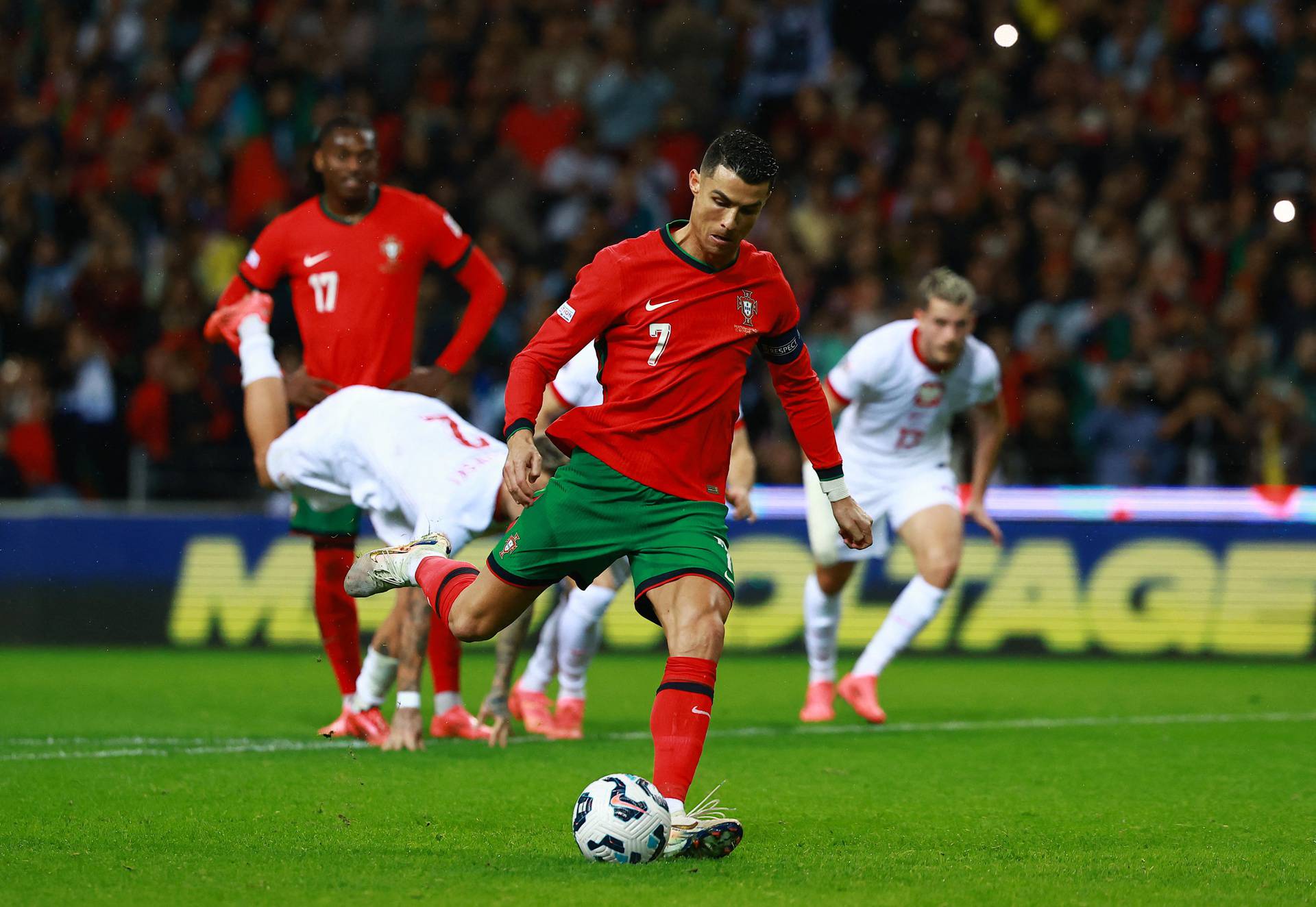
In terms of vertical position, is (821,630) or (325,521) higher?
(325,521)

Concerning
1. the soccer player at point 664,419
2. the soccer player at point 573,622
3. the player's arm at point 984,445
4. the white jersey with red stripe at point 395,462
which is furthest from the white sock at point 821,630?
the soccer player at point 664,419

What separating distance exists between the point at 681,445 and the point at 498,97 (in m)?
11.4

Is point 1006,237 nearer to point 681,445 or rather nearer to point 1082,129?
point 1082,129

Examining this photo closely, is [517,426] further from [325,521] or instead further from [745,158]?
[325,521]

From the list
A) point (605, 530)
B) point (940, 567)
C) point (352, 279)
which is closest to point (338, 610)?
point (352, 279)

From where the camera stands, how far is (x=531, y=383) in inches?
204

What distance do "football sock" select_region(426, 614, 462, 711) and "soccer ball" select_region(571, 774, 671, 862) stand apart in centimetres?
299

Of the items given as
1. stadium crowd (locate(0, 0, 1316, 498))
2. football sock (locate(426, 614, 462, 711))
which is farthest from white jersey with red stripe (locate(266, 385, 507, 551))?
stadium crowd (locate(0, 0, 1316, 498))

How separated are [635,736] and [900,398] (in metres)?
2.23

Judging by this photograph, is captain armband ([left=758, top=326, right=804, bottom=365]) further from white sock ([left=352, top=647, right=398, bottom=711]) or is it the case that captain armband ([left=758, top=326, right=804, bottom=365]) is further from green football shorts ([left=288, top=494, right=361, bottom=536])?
green football shorts ([left=288, top=494, right=361, bottom=536])

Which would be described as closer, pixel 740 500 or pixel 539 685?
pixel 740 500

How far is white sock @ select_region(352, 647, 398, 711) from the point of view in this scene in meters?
7.65

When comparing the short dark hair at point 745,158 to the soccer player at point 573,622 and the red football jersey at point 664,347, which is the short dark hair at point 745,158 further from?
the soccer player at point 573,622

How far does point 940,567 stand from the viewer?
28.4 ft
